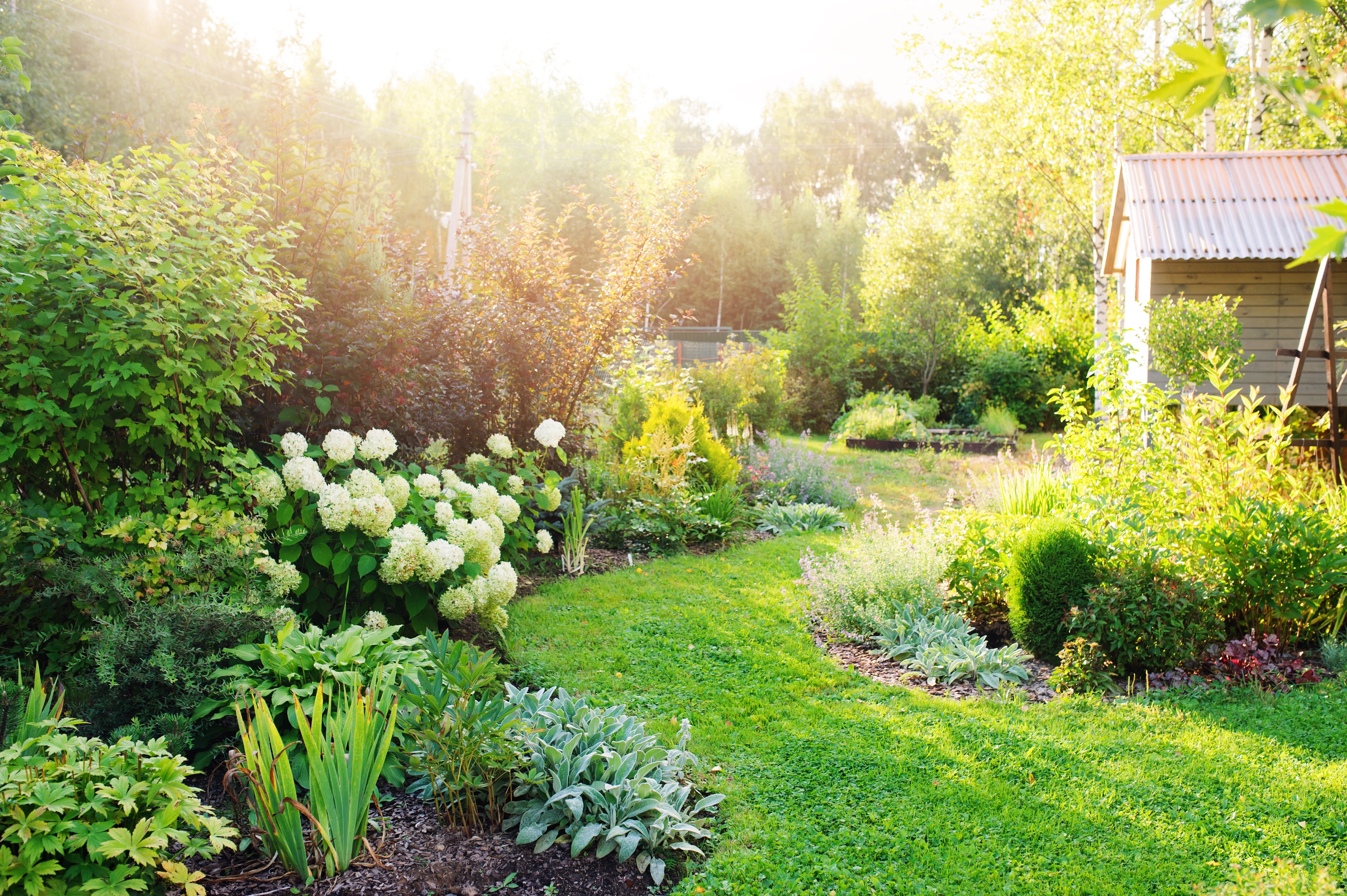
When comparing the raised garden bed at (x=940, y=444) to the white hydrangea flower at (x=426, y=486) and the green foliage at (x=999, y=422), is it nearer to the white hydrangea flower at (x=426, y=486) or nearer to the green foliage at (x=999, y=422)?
the green foliage at (x=999, y=422)

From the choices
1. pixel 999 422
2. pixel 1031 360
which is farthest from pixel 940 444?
pixel 1031 360

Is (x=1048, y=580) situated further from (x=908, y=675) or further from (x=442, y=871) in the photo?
(x=442, y=871)

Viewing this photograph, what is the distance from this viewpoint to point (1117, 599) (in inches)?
158

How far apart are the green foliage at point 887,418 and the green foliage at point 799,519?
17.4 ft

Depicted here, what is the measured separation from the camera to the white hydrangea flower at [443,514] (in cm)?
421

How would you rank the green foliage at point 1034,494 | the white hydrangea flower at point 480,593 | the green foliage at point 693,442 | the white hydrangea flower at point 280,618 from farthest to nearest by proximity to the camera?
the green foliage at point 693,442, the green foliage at point 1034,494, the white hydrangea flower at point 480,593, the white hydrangea flower at point 280,618

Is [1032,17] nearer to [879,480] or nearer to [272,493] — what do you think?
[879,480]

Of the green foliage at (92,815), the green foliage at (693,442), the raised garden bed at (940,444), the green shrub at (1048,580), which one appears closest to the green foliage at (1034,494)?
the green shrub at (1048,580)

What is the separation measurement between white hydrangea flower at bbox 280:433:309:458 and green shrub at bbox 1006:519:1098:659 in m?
3.75

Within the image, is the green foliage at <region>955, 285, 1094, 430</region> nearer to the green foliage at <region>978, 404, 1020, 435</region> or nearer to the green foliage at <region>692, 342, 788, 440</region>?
the green foliage at <region>978, 404, 1020, 435</region>

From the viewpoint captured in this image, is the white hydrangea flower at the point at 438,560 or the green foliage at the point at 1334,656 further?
the green foliage at the point at 1334,656

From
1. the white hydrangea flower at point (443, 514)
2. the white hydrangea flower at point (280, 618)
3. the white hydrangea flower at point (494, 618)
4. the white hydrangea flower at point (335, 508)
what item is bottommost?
the white hydrangea flower at point (494, 618)

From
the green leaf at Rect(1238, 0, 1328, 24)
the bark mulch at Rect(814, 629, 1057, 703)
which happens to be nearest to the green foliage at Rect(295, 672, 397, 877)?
the green leaf at Rect(1238, 0, 1328, 24)

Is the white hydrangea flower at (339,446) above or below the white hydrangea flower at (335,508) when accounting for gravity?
above
